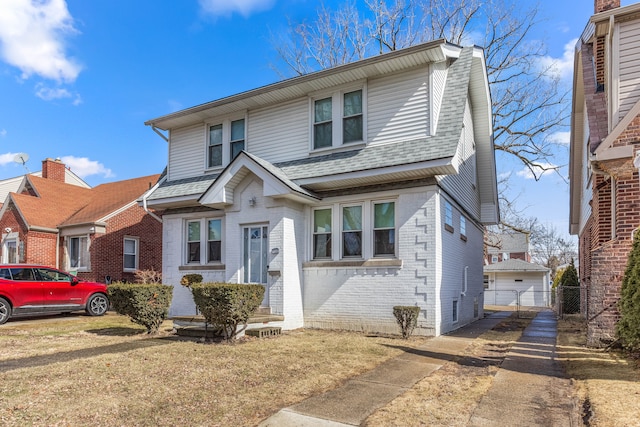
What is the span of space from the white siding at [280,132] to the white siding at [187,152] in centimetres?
209

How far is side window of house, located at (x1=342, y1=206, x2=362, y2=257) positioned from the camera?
11680mm

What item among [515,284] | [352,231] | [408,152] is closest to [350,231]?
[352,231]

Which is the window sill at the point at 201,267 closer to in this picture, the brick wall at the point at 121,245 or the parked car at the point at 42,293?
the parked car at the point at 42,293

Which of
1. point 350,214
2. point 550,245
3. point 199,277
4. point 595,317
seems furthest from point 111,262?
point 550,245

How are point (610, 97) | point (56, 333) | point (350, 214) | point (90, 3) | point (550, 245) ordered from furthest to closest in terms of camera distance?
1. point (550, 245)
2. point (90, 3)
3. point (350, 214)
4. point (56, 333)
5. point (610, 97)

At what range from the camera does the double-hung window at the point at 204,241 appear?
14.0m

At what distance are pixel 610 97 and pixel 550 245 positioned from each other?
5862 centimetres

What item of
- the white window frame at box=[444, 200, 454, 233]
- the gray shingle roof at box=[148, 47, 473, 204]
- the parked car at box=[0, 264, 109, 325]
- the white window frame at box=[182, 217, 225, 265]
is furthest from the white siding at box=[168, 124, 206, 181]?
the white window frame at box=[444, 200, 454, 233]

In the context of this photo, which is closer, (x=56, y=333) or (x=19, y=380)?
(x=19, y=380)

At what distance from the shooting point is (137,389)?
562cm

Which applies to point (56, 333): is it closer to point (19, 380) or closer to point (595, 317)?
point (19, 380)

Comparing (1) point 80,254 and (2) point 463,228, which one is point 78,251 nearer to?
(1) point 80,254

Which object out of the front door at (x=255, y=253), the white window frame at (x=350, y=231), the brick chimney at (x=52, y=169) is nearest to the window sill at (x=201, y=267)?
the front door at (x=255, y=253)

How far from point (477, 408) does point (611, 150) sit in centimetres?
625
